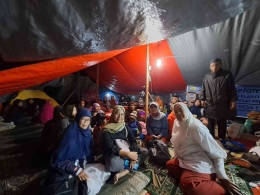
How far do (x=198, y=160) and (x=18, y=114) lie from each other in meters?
5.24

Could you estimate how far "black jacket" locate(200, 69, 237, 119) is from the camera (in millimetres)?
2883

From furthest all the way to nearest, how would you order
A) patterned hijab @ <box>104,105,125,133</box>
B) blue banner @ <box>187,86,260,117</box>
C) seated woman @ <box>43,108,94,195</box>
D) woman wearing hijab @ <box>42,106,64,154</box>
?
blue banner @ <box>187,86,260,117</box> < woman wearing hijab @ <box>42,106,64,154</box> < patterned hijab @ <box>104,105,125,133</box> < seated woman @ <box>43,108,94,195</box>

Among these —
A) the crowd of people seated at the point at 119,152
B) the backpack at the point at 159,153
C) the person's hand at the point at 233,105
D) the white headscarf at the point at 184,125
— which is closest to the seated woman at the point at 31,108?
the crowd of people seated at the point at 119,152

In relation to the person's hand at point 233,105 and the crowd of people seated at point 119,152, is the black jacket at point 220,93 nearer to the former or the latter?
the person's hand at point 233,105

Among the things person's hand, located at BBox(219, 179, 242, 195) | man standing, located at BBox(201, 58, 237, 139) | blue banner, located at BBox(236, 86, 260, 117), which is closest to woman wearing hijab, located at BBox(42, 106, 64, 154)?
person's hand, located at BBox(219, 179, 242, 195)

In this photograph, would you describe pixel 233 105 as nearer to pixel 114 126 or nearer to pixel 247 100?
pixel 247 100

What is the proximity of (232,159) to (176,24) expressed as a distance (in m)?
2.31

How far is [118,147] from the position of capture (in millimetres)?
1988

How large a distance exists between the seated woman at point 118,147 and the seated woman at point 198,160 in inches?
24.0

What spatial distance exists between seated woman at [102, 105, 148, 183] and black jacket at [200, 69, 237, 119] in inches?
70.7

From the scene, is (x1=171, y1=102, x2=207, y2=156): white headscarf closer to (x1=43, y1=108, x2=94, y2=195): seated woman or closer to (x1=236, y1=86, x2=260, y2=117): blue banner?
(x1=43, y1=108, x2=94, y2=195): seated woman

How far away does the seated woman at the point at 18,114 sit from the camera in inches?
184

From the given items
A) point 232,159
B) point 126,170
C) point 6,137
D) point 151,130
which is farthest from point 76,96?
point 232,159

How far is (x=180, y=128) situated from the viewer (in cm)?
194
